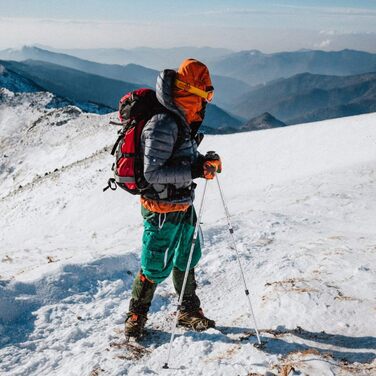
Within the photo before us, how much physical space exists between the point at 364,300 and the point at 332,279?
831mm

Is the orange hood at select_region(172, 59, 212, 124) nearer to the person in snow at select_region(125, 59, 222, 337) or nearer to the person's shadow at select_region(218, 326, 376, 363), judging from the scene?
the person in snow at select_region(125, 59, 222, 337)

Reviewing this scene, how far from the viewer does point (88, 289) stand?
23.8 ft

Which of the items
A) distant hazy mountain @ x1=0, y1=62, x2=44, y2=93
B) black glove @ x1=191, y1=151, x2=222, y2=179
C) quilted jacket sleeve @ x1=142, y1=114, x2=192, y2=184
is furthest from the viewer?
distant hazy mountain @ x1=0, y1=62, x2=44, y2=93

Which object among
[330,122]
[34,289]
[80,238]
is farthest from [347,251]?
[330,122]

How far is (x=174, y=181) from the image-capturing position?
5125 mm

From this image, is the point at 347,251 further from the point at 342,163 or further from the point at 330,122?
the point at 330,122

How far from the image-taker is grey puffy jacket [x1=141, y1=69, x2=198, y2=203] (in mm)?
4906

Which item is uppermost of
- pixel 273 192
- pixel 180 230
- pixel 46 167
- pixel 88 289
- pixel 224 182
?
pixel 180 230

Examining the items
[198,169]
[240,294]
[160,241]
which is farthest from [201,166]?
[240,294]

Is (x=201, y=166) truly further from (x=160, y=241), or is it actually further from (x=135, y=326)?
(x=135, y=326)

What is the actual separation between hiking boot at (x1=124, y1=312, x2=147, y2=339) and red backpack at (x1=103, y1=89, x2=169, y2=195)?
1874 millimetres

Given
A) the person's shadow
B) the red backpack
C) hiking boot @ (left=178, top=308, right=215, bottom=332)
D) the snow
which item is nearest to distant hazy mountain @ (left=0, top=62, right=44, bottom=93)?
the snow

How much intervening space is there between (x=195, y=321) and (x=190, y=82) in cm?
338

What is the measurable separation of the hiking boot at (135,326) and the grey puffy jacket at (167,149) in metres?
1.75
